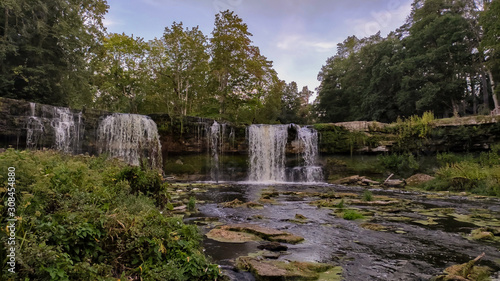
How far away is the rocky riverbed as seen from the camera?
3.61m

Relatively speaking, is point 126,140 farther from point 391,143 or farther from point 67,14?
point 391,143

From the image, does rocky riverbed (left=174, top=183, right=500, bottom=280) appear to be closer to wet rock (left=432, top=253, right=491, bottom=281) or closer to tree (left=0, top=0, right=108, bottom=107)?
wet rock (left=432, top=253, right=491, bottom=281)

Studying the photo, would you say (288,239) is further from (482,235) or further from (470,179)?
(470,179)

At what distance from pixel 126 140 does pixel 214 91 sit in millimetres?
11943

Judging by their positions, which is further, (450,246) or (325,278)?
(450,246)

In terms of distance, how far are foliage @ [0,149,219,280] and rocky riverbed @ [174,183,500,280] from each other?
2.78 ft

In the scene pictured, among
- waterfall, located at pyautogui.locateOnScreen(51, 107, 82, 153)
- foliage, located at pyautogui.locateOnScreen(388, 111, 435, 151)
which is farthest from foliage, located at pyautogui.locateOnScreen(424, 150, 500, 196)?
waterfall, located at pyautogui.locateOnScreen(51, 107, 82, 153)

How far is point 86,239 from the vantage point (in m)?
2.63

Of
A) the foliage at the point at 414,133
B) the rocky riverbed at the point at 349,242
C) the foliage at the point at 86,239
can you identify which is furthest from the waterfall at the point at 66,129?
the foliage at the point at 414,133

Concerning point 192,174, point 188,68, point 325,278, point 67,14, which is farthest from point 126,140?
point 325,278

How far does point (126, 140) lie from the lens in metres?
16.8

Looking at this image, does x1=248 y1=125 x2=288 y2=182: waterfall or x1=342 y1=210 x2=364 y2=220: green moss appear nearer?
x1=342 y1=210 x2=364 y2=220: green moss

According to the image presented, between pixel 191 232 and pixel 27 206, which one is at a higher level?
pixel 27 206

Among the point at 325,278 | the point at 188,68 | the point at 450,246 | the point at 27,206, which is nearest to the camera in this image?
the point at 27,206
